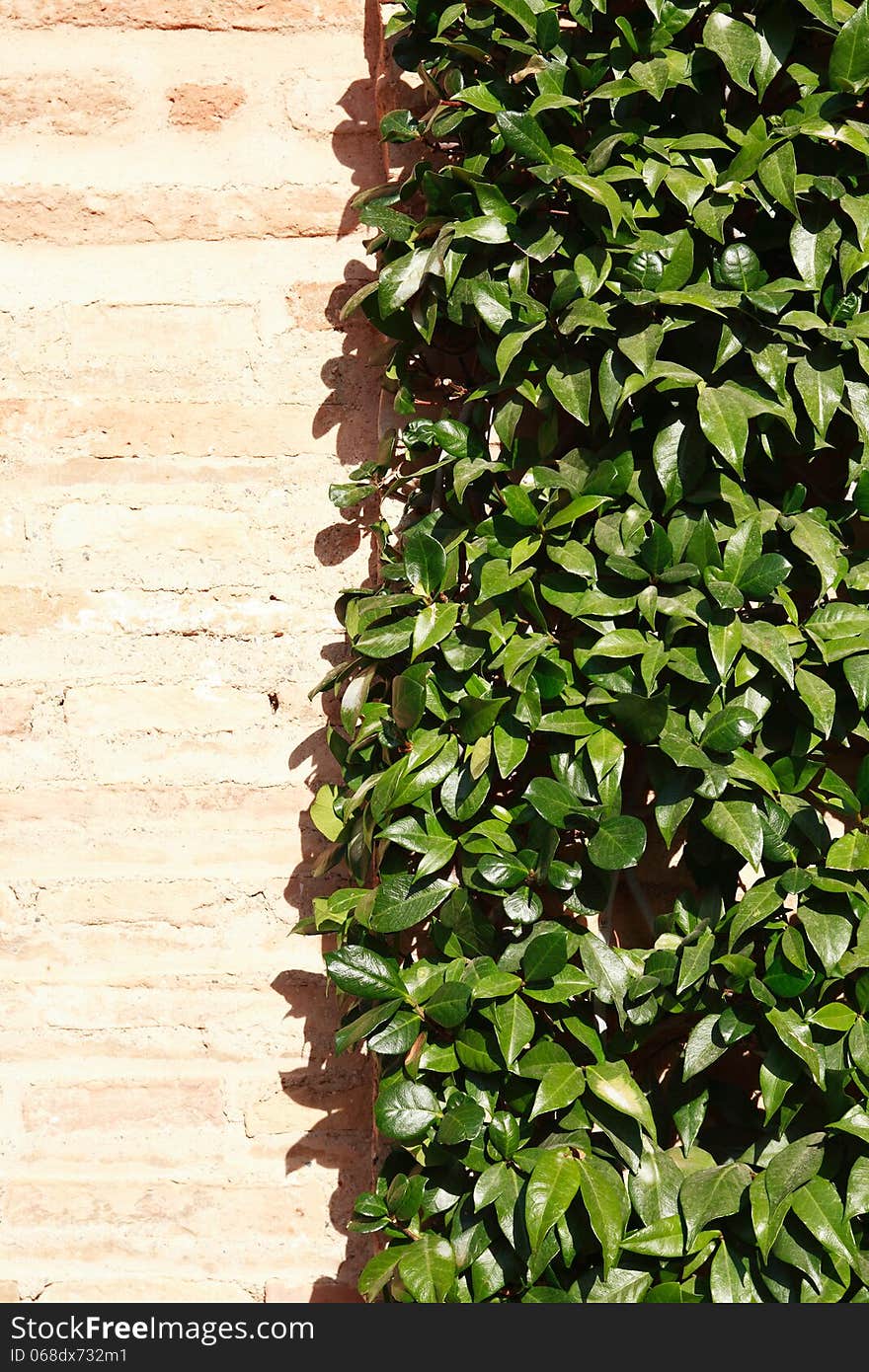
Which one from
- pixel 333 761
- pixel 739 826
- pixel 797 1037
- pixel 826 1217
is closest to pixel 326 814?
pixel 333 761

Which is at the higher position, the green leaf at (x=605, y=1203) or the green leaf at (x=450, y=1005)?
the green leaf at (x=450, y=1005)

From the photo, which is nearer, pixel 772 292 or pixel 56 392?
pixel 772 292

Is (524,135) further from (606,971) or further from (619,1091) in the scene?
(619,1091)

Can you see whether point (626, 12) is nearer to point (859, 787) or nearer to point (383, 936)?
point (859, 787)

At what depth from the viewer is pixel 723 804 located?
1406 mm

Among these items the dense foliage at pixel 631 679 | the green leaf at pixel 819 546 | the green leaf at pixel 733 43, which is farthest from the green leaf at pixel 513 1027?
the green leaf at pixel 733 43

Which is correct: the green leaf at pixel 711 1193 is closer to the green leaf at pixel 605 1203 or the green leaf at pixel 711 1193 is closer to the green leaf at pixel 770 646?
the green leaf at pixel 605 1203

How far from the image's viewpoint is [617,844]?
1.39 metres

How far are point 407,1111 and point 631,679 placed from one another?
57cm

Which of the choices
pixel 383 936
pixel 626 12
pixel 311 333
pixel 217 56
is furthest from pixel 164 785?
pixel 626 12

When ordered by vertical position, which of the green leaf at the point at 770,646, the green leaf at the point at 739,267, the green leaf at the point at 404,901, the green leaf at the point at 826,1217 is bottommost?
the green leaf at the point at 826,1217

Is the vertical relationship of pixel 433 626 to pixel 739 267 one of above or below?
below

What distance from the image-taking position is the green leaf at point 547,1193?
134 cm

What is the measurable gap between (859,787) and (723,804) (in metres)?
0.18
